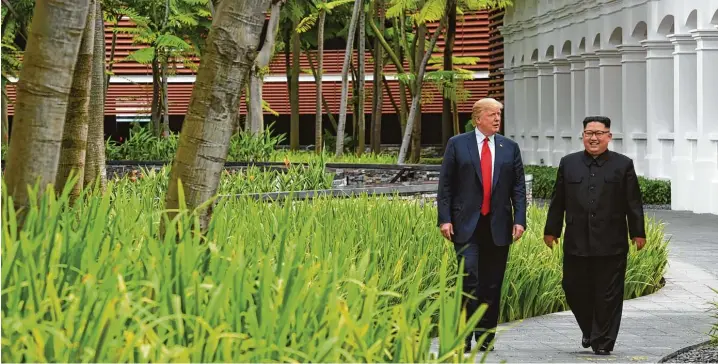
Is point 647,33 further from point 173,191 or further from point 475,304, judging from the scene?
point 173,191

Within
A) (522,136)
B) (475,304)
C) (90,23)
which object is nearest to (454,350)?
(475,304)

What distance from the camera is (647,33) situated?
106 ft

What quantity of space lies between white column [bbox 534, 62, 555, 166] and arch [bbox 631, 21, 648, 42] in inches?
410

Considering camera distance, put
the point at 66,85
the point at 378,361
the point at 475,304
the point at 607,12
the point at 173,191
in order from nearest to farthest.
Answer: the point at 378,361, the point at 66,85, the point at 173,191, the point at 475,304, the point at 607,12

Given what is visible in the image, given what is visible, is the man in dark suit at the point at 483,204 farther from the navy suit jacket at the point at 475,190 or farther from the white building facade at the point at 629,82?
the white building facade at the point at 629,82

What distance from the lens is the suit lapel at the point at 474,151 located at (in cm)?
1037

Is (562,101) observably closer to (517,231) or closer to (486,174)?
(486,174)

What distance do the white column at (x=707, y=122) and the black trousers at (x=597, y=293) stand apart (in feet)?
60.2

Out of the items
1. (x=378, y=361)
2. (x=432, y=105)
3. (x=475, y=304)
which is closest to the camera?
(x=378, y=361)

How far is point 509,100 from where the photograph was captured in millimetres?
49875

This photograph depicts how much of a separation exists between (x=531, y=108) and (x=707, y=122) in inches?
710

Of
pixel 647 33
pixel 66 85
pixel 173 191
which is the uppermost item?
A: pixel 647 33

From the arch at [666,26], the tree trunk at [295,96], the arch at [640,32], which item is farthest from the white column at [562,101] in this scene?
the arch at [666,26]

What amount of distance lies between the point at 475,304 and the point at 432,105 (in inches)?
2088
